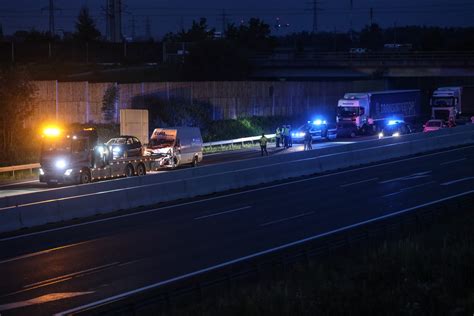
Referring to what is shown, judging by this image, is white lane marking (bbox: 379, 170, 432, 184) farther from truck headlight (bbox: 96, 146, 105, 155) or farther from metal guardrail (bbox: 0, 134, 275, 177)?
metal guardrail (bbox: 0, 134, 275, 177)

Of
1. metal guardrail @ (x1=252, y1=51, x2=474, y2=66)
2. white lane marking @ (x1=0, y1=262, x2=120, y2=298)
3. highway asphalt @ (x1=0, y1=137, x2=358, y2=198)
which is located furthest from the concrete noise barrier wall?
metal guardrail @ (x1=252, y1=51, x2=474, y2=66)

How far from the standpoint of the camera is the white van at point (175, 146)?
40469 millimetres

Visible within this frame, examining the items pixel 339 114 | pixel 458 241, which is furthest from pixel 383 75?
pixel 458 241

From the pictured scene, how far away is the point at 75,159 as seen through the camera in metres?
34.0

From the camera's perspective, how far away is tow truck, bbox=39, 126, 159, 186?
33938 mm

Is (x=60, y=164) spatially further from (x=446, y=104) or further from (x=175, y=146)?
(x=446, y=104)

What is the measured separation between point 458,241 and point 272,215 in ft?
26.6

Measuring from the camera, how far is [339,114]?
66062mm

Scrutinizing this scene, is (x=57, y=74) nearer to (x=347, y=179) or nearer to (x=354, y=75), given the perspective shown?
(x=354, y=75)

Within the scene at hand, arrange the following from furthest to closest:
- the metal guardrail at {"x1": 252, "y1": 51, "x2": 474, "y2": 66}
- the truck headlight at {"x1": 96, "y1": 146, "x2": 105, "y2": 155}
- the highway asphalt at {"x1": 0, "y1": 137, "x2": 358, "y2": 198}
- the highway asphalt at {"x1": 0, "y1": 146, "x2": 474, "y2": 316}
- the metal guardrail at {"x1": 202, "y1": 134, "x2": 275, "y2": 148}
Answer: the metal guardrail at {"x1": 252, "y1": 51, "x2": 474, "y2": 66}
the metal guardrail at {"x1": 202, "y1": 134, "x2": 275, "y2": 148}
the truck headlight at {"x1": 96, "y1": 146, "x2": 105, "y2": 155}
the highway asphalt at {"x1": 0, "y1": 137, "x2": 358, "y2": 198}
the highway asphalt at {"x1": 0, "y1": 146, "x2": 474, "y2": 316}

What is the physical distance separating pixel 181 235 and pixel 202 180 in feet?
30.0

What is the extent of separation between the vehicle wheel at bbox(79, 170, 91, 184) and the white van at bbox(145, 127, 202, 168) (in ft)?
19.1

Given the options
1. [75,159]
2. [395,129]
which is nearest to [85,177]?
[75,159]

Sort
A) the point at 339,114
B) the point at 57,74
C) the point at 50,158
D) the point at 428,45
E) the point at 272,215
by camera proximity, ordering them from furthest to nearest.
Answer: the point at 428,45
the point at 57,74
the point at 339,114
the point at 50,158
the point at 272,215
